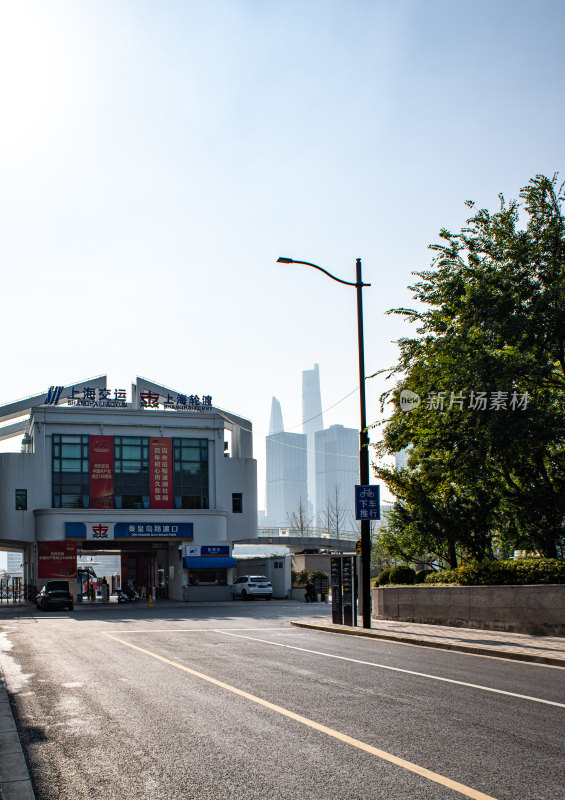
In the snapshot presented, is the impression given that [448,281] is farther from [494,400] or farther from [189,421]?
[189,421]

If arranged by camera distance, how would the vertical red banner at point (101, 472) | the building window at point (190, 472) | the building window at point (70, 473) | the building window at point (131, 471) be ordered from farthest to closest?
1. the building window at point (190, 472)
2. the building window at point (131, 471)
3. the vertical red banner at point (101, 472)
4. the building window at point (70, 473)

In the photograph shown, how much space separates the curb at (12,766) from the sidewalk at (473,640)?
9.19m

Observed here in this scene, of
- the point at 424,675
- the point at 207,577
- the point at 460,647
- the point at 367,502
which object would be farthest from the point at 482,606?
the point at 207,577

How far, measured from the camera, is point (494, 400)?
18.1 m

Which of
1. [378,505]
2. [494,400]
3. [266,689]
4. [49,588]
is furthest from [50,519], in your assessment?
[266,689]

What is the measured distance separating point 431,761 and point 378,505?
49.9 feet

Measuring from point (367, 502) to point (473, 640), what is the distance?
18.6 feet

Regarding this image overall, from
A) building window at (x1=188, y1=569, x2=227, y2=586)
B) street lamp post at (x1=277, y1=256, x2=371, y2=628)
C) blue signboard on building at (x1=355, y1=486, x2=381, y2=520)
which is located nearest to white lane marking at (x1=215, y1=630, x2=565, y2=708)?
street lamp post at (x1=277, y1=256, x2=371, y2=628)

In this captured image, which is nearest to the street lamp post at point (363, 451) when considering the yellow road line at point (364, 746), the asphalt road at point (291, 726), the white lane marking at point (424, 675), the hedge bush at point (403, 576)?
the hedge bush at point (403, 576)

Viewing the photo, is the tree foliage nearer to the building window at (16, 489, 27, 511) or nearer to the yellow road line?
the yellow road line

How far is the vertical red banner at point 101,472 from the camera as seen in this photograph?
171ft

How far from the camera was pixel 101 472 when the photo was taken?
52.3m

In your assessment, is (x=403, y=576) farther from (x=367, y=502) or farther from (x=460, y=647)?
(x=460, y=647)

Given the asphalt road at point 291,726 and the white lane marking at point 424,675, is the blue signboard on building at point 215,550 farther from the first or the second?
the asphalt road at point 291,726
